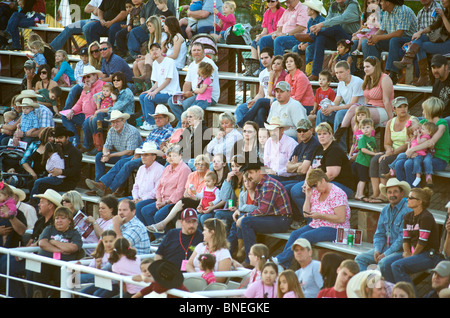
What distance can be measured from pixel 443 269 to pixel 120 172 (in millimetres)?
4913

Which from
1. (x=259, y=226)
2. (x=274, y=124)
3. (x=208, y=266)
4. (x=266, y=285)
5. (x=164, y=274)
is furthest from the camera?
(x=274, y=124)

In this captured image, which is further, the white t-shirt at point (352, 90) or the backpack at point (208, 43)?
the backpack at point (208, 43)

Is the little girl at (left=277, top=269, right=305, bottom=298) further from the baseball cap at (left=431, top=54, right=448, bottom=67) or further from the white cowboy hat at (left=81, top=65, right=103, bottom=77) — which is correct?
the white cowboy hat at (left=81, top=65, right=103, bottom=77)

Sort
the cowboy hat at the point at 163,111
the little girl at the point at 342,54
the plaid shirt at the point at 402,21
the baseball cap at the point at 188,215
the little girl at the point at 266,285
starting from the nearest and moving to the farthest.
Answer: the little girl at the point at 266,285 → the baseball cap at the point at 188,215 → the plaid shirt at the point at 402,21 → the little girl at the point at 342,54 → the cowboy hat at the point at 163,111

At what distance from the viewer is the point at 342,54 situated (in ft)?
34.9

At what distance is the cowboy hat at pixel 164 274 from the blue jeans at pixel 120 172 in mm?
4198

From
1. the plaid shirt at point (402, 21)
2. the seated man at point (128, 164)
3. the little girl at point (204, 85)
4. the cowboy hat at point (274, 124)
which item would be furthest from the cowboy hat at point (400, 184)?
the little girl at point (204, 85)

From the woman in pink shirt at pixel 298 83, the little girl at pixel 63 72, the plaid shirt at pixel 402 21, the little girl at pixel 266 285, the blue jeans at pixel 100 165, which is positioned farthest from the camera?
the little girl at pixel 63 72

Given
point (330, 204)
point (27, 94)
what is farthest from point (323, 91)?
point (27, 94)

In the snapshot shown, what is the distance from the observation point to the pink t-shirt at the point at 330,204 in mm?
8359

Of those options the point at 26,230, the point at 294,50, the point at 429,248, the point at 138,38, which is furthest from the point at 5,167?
the point at 429,248

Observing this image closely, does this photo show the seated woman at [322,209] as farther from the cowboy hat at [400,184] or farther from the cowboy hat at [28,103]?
the cowboy hat at [28,103]

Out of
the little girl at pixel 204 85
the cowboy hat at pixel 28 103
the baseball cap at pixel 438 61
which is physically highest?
the baseball cap at pixel 438 61

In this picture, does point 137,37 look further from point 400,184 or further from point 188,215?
point 400,184
